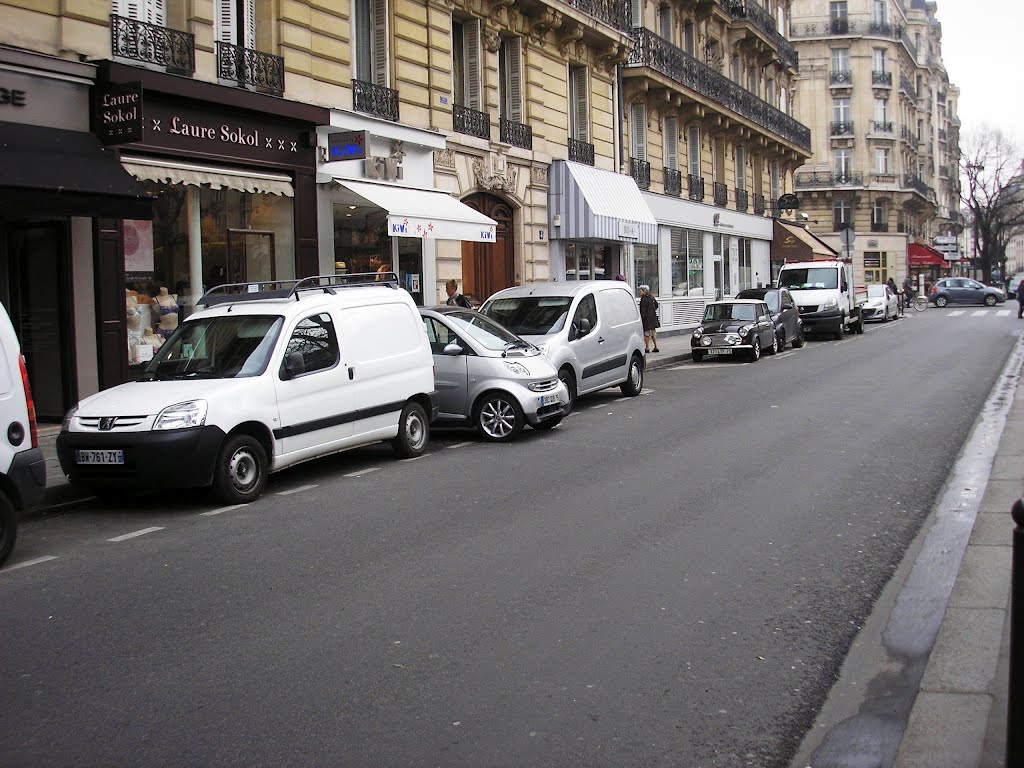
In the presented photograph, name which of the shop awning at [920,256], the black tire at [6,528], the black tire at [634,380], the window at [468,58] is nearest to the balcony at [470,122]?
the window at [468,58]

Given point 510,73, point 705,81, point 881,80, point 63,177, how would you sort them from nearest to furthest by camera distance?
point 63,177
point 510,73
point 705,81
point 881,80

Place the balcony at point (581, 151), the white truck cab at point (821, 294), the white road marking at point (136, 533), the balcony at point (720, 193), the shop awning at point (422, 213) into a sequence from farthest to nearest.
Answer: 1. the balcony at point (720, 193)
2. the white truck cab at point (821, 294)
3. the balcony at point (581, 151)
4. the shop awning at point (422, 213)
5. the white road marking at point (136, 533)

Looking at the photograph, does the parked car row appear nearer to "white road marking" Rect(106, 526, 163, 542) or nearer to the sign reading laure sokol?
"white road marking" Rect(106, 526, 163, 542)

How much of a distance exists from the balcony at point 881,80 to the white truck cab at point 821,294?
45.5m

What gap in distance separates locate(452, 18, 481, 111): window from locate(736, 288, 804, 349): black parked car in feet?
30.6

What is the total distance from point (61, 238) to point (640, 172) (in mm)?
21226

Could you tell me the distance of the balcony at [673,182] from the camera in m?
34.3

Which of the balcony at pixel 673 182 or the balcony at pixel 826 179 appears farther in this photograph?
the balcony at pixel 826 179

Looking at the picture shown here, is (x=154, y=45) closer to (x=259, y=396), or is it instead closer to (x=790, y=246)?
(x=259, y=396)

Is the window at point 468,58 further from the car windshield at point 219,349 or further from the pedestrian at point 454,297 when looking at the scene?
the car windshield at point 219,349

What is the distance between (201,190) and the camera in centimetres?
1602

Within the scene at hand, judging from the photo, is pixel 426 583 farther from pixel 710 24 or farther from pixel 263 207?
pixel 710 24

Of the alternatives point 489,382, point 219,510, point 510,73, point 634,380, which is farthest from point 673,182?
point 219,510

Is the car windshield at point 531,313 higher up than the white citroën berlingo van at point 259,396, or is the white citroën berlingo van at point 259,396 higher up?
the car windshield at point 531,313
